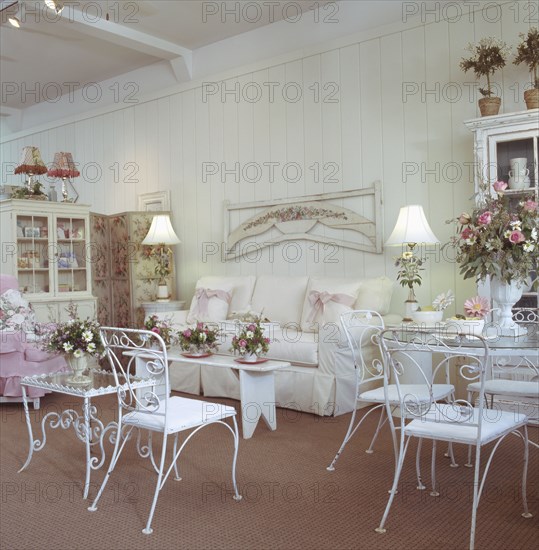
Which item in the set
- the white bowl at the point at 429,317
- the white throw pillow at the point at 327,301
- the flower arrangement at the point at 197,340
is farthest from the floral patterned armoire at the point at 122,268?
the white bowl at the point at 429,317

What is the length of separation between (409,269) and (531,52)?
168 centimetres

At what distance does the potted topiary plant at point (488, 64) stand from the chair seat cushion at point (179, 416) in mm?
2762

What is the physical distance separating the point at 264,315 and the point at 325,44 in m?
2.39

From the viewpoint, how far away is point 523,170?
4.11 metres

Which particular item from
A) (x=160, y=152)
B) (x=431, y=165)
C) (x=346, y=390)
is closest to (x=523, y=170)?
(x=431, y=165)

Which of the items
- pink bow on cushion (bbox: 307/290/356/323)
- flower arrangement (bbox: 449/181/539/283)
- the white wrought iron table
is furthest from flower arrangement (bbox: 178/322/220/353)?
flower arrangement (bbox: 449/181/539/283)

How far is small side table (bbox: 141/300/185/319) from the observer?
6328mm

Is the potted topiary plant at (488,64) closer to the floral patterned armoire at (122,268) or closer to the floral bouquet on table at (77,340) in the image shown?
the floral bouquet on table at (77,340)

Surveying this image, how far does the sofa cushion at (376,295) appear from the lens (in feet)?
15.8

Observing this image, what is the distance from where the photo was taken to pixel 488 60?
4414 mm

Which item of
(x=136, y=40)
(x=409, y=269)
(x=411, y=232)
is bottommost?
(x=409, y=269)

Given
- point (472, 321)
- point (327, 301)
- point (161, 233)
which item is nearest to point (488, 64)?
point (327, 301)

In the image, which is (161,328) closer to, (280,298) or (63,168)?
(280,298)

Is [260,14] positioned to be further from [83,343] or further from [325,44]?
[83,343]
